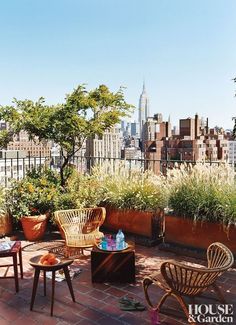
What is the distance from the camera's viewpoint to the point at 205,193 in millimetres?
4484

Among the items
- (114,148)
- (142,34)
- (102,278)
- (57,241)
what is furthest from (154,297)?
(142,34)

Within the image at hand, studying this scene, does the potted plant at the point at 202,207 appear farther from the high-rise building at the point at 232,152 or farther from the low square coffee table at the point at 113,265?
the low square coffee table at the point at 113,265

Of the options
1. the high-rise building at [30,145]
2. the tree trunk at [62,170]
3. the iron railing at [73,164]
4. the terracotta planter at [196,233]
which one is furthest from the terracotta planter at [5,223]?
the terracotta planter at [196,233]

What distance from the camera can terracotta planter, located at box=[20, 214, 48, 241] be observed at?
207 inches

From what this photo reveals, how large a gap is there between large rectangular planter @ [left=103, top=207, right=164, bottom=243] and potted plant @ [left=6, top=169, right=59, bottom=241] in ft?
4.07

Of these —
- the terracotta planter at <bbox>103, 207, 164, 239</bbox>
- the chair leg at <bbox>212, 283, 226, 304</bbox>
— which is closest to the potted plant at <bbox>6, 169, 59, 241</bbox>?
the terracotta planter at <bbox>103, 207, 164, 239</bbox>

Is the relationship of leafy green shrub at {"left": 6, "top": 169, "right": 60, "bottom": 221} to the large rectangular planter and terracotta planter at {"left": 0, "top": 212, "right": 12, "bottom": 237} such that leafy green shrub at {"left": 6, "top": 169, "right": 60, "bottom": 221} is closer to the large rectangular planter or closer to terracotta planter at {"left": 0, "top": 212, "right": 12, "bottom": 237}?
terracotta planter at {"left": 0, "top": 212, "right": 12, "bottom": 237}

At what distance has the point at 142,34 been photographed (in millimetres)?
8812

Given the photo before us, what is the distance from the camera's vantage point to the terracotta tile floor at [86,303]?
2816 millimetres

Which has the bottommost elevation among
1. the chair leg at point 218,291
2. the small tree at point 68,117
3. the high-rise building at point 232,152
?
the chair leg at point 218,291

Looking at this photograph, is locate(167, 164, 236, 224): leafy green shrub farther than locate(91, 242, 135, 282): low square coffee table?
Yes

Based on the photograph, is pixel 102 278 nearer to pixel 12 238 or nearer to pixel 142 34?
pixel 12 238

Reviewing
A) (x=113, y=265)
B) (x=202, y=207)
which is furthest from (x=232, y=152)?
(x=113, y=265)

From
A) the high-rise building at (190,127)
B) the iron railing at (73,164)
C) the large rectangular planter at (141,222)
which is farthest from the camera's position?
the high-rise building at (190,127)
